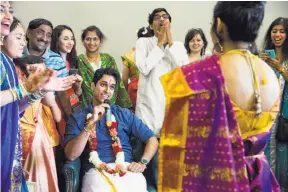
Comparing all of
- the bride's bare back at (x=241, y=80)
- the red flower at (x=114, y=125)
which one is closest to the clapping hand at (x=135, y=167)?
the red flower at (x=114, y=125)

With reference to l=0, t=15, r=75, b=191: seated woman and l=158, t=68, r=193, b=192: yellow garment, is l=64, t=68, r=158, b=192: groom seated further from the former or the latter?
l=158, t=68, r=193, b=192: yellow garment

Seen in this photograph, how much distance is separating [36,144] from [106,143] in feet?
1.41

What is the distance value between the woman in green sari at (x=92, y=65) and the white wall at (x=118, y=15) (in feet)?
2.36

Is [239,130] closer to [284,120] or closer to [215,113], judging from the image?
[215,113]

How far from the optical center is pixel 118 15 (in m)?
3.84

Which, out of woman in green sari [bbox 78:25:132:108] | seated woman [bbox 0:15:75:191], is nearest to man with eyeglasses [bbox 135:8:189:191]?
woman in green sari [bbox 78:25:132:108]

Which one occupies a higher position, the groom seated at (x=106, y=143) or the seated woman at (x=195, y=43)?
the seated woman at (x=195, y=43)

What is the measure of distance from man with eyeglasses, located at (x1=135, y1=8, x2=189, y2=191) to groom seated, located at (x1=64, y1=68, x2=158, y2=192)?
0.62 ft

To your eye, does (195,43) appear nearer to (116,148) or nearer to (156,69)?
(156,69)

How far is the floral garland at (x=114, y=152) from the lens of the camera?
7.35 feet

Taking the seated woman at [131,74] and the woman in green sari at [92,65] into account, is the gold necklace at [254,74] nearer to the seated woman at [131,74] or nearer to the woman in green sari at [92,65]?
the woman in green sari at [92,65]

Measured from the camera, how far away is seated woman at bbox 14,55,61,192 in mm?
2066

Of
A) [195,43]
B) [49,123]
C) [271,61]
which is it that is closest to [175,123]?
[49,123]

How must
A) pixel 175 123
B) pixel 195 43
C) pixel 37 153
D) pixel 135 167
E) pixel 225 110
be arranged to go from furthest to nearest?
1. pixel 195 43
2. pixel 135 167
3. pixel 37 153
4. pixel 175 123
5. pixel 225 110
